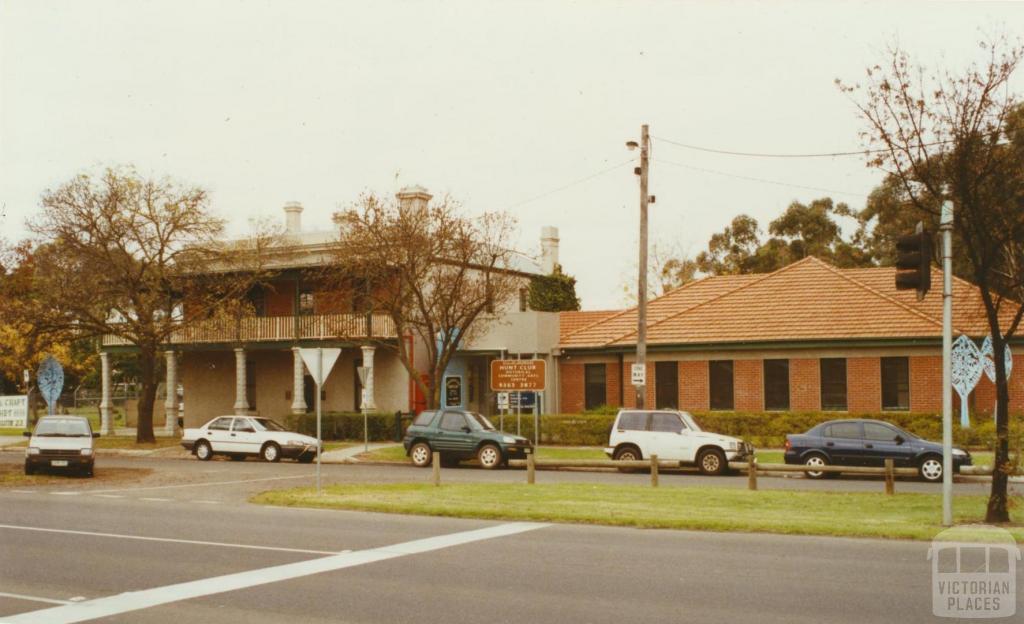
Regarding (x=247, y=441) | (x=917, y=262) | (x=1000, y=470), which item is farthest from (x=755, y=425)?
(x=917, y=262)

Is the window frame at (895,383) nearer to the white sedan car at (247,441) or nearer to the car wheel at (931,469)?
the car wheel at (931,469)

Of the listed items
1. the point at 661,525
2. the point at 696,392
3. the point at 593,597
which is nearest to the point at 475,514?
the point at 661,525

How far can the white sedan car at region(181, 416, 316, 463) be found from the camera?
31203 millimetres

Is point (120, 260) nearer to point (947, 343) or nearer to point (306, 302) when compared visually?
point (306, 302)

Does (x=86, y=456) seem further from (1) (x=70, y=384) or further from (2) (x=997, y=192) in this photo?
(1) (x=70, y=384)

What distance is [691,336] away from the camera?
35.9 metres

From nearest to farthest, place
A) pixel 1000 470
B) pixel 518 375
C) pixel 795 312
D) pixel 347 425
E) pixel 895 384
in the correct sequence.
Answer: pixel 1000 470, pixel 518 375, pixel 895 384, pixel 795 312, pixel 347 425

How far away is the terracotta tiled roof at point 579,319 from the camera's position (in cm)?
Result: 4178

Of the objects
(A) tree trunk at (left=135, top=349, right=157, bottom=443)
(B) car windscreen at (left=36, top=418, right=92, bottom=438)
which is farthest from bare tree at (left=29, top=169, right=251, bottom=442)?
(B) car windscreen at (left=36, top=418, right=92, bottom=438)

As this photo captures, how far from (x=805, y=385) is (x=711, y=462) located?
9945 millimetres

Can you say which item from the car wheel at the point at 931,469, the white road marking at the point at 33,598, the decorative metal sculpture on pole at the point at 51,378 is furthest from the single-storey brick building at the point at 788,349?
the white road marking at the point at 33,598

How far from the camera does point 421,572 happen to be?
1095 cm

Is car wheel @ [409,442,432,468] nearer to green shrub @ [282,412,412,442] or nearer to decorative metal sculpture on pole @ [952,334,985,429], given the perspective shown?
green shrub @ [282,412,412,442]

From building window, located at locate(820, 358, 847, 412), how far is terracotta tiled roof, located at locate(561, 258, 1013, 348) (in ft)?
3.40
